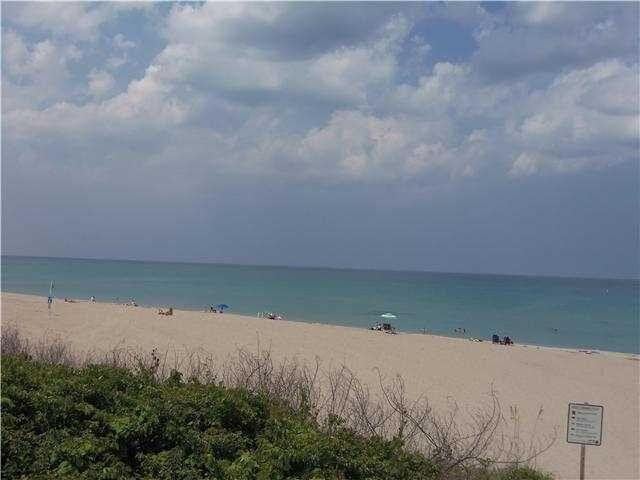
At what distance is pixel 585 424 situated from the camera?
6.35 meters

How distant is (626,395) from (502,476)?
1190 centimetres

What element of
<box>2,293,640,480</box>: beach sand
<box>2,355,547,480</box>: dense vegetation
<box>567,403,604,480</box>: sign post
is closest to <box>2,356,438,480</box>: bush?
<box>2,355,547,480</box>: dense vegetation

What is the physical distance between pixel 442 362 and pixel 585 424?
13.3 metres

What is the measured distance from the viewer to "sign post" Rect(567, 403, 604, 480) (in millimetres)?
6305

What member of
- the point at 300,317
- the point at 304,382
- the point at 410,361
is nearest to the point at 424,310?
the point at 300,317

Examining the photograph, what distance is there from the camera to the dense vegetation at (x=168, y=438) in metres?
4.89

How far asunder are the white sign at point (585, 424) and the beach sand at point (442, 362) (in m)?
3.09

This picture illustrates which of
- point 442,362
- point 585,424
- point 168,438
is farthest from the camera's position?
point 442,362

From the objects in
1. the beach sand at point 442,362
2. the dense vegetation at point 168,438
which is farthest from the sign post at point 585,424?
the beach sand at point 442,362

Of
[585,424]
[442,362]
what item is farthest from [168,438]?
[442,362]

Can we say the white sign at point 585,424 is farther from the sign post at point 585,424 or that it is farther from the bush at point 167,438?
the bush at point 167,438

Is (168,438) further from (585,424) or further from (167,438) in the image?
(585,424)

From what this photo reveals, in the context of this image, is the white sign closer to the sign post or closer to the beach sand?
the sign post

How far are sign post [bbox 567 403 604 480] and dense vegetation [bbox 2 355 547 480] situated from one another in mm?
1647
